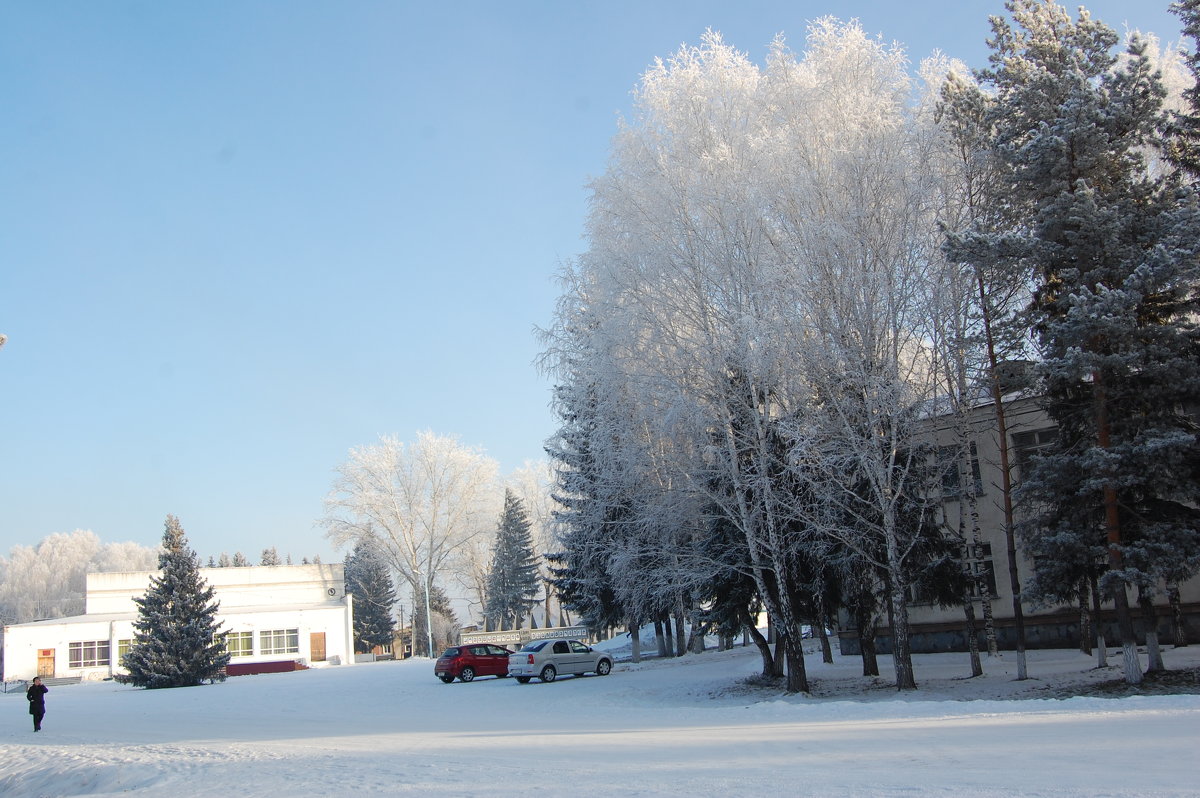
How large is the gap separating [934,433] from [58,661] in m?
55.3

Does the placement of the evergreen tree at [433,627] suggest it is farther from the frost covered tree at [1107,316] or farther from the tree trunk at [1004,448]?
the frost covered tree at [1107,316]

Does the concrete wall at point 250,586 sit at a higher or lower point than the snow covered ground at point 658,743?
higher

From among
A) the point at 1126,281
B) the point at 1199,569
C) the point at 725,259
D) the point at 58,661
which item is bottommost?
the point at 58,661

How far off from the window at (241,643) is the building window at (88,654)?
763 cm

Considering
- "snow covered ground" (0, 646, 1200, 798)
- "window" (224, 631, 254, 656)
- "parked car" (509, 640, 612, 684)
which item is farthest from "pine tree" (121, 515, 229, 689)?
"parked car" (509, 640, 612, 684)

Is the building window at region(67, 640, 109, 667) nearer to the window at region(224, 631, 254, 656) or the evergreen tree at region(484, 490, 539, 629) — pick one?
the window at region(224, 631, 254, 656)

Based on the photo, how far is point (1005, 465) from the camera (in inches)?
829

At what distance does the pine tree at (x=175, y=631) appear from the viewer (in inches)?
1547

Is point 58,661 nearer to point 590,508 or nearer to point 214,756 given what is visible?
point 590,508

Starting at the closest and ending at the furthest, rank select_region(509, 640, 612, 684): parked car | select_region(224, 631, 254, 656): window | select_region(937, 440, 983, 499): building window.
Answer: select_region(937, 440, 983, 499): building window, select_region(509, 640, 612, 684): parked car, select_region(224, 631, 254, 656): window

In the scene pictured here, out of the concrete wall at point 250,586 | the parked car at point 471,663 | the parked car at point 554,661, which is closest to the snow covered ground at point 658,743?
the parked car at point 554,661

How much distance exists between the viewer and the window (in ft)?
185

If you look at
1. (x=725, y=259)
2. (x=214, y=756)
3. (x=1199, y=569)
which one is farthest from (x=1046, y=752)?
(x=725, y=259)

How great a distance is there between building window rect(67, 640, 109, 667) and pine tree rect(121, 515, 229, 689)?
17609mm
